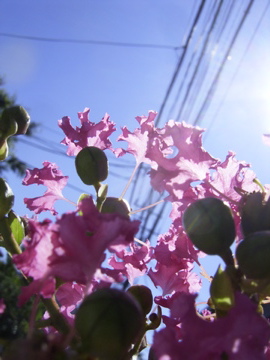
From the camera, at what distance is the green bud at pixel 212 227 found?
56 centimetres

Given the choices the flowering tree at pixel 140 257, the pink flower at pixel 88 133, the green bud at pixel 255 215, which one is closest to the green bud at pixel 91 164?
the flowering tree at pixel 140 257

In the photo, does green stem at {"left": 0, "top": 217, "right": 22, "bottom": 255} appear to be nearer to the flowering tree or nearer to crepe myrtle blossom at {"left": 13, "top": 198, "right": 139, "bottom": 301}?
the flowering tree

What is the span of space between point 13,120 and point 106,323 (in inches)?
15.2

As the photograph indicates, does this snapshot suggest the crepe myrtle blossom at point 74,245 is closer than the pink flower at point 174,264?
Yes

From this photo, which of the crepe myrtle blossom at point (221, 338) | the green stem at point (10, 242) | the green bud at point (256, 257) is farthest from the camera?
the green stem at point (10, 242)

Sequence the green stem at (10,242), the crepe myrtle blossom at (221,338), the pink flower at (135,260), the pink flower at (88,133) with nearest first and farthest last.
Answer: the crepe myrtle blossom at (221,338), the green stem at (10,242), the pink flower at (135,260), the pink flower at (88,133)

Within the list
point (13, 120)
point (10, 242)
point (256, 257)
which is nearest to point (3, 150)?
point (13, 120)

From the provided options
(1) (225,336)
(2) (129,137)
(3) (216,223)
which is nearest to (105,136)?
(2) (129,137)

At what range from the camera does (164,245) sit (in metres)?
0.73

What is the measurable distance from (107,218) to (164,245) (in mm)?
287

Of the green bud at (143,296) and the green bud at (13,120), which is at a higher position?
the green bud at (13,120)

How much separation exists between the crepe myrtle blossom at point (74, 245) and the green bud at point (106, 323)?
0.08 ft

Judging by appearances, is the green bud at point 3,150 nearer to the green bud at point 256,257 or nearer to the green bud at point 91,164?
the green bud at point 91,164

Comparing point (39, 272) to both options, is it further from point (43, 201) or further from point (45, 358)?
point (43, 201)
